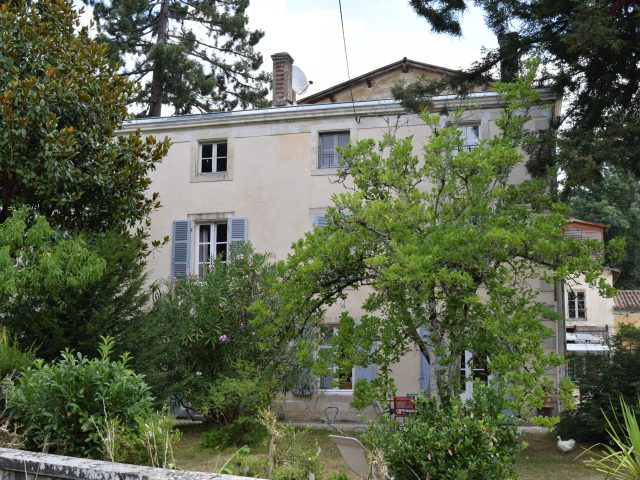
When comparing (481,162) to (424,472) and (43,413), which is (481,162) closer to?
(424,472)

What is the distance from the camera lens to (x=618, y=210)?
125 feet

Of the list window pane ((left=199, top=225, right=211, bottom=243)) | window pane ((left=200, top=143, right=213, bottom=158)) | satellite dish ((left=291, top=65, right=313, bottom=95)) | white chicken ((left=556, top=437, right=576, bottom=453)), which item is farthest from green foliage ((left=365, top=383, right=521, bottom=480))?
satellite dish ((left=291, top=65, right=313, bottom=95))

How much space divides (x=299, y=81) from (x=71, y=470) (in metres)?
17.3

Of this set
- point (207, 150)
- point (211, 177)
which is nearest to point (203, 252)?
point (211, 177)

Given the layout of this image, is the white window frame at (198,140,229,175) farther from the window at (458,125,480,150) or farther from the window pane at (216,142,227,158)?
the window at (458,125,480,150)

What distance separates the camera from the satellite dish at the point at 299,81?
2031 centimetres

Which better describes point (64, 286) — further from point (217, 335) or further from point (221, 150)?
point (221, 150)

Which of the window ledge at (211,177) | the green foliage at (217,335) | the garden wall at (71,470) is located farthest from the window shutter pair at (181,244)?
the garden wall at (71,470)

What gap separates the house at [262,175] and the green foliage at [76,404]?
10764mm

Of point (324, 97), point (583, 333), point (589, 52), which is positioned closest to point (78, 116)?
point (589, 52)

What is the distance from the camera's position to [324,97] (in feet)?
72.1

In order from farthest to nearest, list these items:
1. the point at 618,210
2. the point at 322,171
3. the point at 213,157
→ the point at 618,210 → the point at 213,157 → the point at 322,171

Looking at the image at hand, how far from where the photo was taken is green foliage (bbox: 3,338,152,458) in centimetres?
551

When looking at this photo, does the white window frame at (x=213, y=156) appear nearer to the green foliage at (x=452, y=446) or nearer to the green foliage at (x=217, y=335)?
the green foliage at (x=217, y=335)
